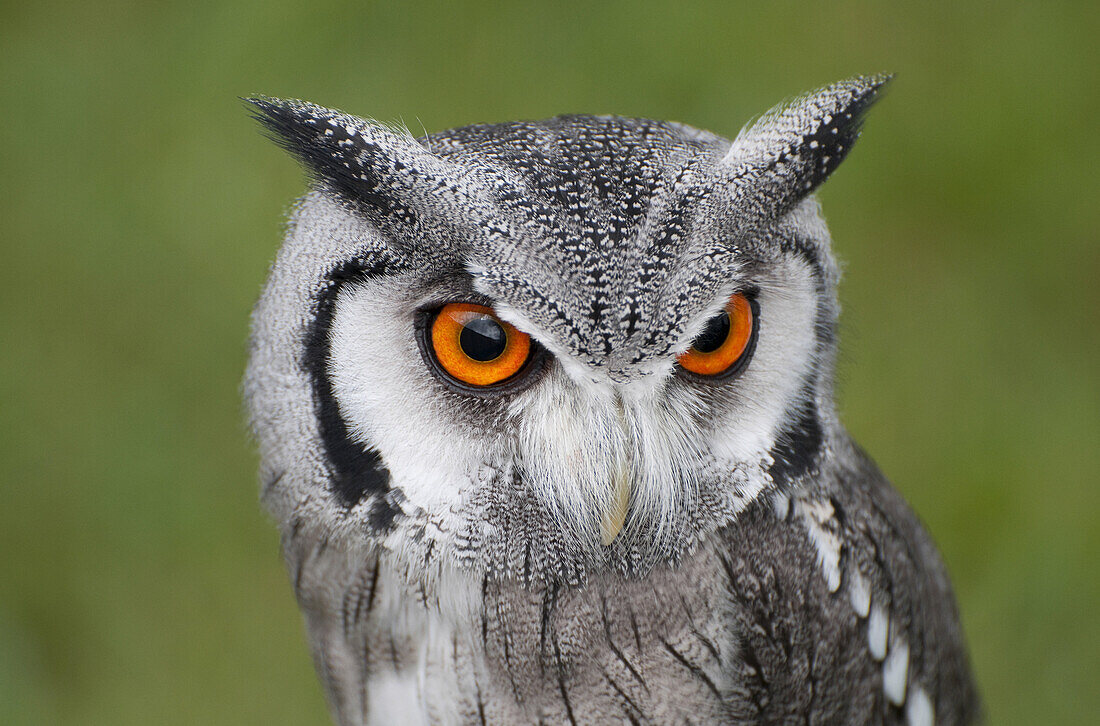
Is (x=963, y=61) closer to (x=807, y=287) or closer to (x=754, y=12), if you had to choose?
(x=754, y=12)

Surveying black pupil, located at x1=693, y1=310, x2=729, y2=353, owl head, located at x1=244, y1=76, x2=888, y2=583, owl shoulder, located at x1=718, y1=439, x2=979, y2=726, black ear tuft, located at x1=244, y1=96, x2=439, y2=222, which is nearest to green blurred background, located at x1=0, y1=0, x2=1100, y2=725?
owl shoulder, located at x1=718, y1=439, x2=979, y2=726

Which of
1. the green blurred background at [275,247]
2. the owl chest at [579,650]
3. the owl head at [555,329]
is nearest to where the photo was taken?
the owl head at [555,329]

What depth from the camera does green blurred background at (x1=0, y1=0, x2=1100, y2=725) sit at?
7.31 feet

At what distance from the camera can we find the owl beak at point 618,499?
96 cm

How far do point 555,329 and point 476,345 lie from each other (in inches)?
3.3

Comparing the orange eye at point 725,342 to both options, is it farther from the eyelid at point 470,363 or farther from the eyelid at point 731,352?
the eyelid at point 470,363

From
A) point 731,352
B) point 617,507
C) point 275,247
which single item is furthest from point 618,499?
point 275,247

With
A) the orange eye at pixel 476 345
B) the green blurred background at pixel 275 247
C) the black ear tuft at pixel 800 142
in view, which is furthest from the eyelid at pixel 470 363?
the green blurred background at pixel 275 247

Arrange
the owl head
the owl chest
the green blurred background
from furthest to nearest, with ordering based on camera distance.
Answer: the green blurred background
the owl chest
the owl head

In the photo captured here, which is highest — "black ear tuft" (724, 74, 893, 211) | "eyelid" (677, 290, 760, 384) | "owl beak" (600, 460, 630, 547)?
"black ear tuft" (724, 74, 893, 211)

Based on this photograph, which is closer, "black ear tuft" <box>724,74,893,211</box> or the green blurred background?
"black ear tuft" <box>724,74,893,211</box>

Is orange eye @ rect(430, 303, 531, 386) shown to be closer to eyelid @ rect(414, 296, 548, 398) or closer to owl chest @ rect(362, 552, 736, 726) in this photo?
eyelid @ rect(414, 296, 548, 398)

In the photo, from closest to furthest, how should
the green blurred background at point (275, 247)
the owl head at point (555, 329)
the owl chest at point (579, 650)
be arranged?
the owl head at point (555, 329)
the owl chest at point (579, 650)
the green blurred background at point (275, 247)

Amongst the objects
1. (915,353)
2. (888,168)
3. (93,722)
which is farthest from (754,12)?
(93,722)
